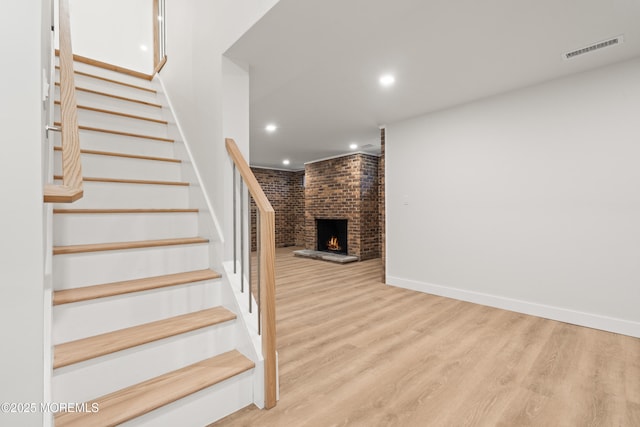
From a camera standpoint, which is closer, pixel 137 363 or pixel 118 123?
pixel 137 363

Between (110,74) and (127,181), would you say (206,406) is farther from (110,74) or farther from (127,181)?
(110,74)

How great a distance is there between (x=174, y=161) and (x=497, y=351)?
3.09m

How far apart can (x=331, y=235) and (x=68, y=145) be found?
607 centimetres

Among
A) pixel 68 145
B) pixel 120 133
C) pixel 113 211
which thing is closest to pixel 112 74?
pixel 120 133

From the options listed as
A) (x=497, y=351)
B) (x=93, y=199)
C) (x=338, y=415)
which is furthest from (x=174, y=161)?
(x=497, y=351)

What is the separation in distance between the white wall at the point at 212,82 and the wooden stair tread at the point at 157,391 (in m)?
0.90

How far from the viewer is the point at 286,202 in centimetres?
847

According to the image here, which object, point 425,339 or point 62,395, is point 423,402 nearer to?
point 425,339

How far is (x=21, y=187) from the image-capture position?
85cm

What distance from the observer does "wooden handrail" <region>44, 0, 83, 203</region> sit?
3.08 ft

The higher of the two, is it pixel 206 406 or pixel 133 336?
pixel 133 336

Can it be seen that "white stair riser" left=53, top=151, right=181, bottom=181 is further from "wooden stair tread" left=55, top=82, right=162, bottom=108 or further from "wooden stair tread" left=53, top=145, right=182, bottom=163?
"wooden stair tread" left=55, top=82, right=162, bottom=108

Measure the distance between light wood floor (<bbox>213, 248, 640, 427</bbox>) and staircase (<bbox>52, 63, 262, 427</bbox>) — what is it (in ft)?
0.98

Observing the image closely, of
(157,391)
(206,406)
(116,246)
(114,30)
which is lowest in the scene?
(206,406)
